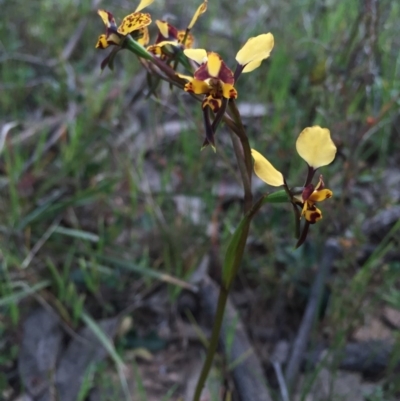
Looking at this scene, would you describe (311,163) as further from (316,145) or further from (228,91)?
(228,91)

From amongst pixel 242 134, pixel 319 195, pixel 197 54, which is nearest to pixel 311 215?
pixel 319 195

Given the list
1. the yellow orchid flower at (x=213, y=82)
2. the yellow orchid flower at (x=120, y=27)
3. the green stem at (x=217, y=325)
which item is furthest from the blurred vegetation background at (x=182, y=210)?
the yellow orchid flower at (x=213, y=82)

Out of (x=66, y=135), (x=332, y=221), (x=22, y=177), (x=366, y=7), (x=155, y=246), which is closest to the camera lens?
(x=366, y=7)

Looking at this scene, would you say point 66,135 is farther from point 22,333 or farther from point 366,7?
point 366,7

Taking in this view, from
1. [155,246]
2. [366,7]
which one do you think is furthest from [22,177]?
[366,7]

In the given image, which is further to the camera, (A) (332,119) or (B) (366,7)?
(A) (332,119)

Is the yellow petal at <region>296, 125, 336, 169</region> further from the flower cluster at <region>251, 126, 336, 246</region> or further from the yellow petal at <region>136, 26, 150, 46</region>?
the yellow petal at <region>136, 26, 150, 46</region>

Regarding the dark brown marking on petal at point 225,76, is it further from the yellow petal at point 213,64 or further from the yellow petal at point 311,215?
the yellow petal at point 311,215

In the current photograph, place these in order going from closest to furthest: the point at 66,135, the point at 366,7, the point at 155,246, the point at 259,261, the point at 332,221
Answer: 1. the point at 366,7
2. the point at 332,221
3. the point at 259,261
4. the point at 155,246
5. the point at 66,135
